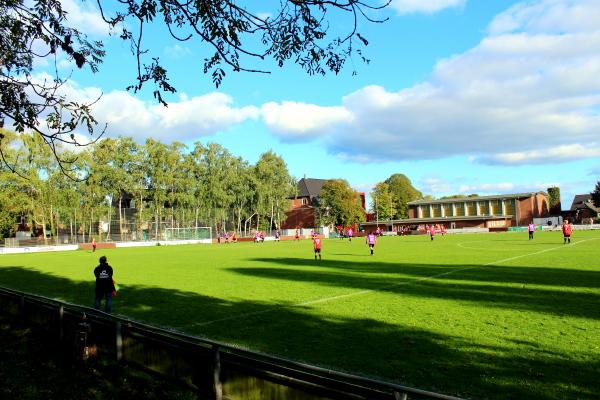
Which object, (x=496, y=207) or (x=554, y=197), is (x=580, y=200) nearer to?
(x=554, y=197)

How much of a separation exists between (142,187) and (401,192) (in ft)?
258

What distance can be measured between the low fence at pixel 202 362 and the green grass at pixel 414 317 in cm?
186

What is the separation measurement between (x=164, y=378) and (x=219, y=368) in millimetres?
1539

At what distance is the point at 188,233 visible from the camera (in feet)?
238

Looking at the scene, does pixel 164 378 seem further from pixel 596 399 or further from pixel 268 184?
pixel 268 184

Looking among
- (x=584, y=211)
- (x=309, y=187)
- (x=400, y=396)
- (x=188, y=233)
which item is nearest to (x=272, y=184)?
(x=188, y=233)

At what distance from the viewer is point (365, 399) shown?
4.23 m

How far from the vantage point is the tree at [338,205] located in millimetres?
98812

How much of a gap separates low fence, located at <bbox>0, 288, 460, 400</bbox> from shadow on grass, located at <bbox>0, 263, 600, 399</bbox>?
6.10ft

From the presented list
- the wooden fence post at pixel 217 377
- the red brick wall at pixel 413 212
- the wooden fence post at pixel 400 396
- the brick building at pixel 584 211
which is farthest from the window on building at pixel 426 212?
the wooden fence post at pixel 400 396

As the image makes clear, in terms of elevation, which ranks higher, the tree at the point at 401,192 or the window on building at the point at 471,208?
the tree at the point at 401,192

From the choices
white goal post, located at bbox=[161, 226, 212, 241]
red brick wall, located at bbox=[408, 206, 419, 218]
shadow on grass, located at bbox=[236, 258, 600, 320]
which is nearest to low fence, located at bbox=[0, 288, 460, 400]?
shadow on grass, located at bbox=[236, 258, 600, 320]

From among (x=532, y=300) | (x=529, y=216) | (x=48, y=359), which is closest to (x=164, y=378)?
(x=48, y=359)

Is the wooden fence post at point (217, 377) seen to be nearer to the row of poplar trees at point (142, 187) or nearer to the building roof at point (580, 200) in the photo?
the row of poplar trees at point (142, 187)
